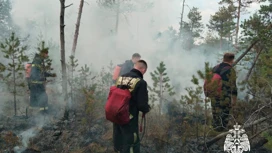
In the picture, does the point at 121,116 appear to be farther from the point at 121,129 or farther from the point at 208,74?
the point at 208,74

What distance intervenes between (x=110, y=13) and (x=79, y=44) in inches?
229

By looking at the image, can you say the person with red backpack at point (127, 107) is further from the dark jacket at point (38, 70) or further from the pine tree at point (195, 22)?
the pine tree at point (195, 22)

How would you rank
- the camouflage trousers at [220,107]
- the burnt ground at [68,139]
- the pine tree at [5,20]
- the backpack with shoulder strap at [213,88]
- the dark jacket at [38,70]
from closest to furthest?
1. the backpack with shoulder strap at [213,88]
2. the camouflage trousers at [220,107]
3. the burnt ground at [68,139]
4. the dark jacket at [38,70]
5. the pine tree at [5,20]

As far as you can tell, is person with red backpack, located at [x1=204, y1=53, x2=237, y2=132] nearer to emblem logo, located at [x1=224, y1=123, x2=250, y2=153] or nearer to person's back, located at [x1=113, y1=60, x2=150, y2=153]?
emblem logo, located at [x1=224, y1=123, x2=250, y2=153]

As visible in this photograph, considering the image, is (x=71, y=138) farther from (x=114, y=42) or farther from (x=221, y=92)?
(x=114, y=42)

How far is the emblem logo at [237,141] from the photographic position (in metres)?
3.91

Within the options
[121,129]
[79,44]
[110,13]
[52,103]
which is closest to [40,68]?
[52,103]

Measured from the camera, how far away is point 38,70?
736 centimetres

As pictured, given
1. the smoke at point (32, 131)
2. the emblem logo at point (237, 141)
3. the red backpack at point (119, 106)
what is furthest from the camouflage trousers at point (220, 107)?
the smoke at point (32, 131)

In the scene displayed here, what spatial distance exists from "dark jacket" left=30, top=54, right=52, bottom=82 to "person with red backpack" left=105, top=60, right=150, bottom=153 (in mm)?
3846

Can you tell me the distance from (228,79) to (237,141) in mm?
1346

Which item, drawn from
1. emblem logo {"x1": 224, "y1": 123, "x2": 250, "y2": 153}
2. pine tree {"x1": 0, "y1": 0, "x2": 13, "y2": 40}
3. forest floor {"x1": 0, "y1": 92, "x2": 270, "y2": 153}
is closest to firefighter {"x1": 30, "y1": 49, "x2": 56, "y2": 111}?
forest floor {"x1": 0, "y1": 92, "x2": 270, "y2": 153}

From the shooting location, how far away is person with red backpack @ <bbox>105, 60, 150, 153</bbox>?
3760 millimetres

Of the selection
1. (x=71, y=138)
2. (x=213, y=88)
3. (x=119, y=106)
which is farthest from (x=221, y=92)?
(x=71, y=138)
